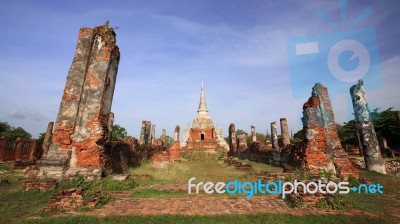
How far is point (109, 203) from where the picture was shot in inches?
230

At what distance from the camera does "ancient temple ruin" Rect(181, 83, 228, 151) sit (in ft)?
117

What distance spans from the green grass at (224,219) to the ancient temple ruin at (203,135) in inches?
1192

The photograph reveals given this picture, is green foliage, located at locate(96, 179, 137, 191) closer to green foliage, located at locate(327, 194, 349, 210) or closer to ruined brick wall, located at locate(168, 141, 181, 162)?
green foliage, located at locate(327, 194, 349, 210)

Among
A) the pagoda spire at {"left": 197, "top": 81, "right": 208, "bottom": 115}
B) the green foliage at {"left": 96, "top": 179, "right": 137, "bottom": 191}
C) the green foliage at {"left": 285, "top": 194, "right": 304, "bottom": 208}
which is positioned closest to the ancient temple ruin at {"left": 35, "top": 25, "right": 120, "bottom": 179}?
the green foliage at {"left": 96, "top": 179, "right": 137, "bottom": 191}

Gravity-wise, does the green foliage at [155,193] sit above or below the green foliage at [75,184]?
below

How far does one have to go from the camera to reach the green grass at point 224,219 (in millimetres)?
4578

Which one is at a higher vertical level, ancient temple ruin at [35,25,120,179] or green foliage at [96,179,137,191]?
ancient temple ruin at [35,25,120,179]

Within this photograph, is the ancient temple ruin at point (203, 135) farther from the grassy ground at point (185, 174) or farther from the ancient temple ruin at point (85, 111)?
the ancient temple ruin at point (85, 111)

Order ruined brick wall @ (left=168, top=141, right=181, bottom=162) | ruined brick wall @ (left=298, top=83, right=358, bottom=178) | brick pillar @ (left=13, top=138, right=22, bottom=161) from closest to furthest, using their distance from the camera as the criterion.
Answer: ruined brick wall @ (left=298, top=83, right=358, bottom=178) < ruined brick wall @ (left=168, top=141, right=181, bottom=162) < brick pillar @ (left=13, top=138, right=22, bottom=161)

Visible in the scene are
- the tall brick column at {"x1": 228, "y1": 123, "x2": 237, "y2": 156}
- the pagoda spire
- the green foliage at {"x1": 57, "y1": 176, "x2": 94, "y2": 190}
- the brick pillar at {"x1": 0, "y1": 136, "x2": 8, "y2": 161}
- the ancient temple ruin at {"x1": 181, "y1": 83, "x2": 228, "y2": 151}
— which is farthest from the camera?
the pagoda spire

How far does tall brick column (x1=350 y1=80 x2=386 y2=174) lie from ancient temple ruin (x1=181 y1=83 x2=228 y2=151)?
917 inches

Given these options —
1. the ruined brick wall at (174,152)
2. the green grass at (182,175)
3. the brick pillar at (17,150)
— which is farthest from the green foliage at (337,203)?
the brick pillar at (17,150)

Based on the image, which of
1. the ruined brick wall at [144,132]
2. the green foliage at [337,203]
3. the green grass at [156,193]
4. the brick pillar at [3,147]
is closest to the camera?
the green foliage at [337,203]

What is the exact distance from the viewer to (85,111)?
8812 mm
